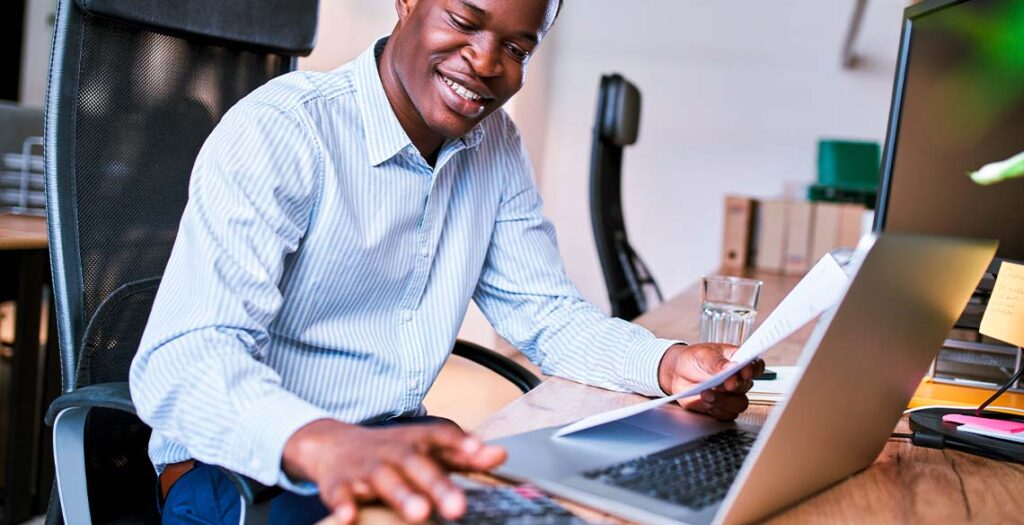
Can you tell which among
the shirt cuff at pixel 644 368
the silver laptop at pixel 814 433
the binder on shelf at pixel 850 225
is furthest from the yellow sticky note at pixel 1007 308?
the binder on shelf at pixel 850 225

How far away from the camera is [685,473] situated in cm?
76

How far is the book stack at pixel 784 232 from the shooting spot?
3.38 meters

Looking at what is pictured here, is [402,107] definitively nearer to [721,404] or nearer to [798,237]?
[721,404]

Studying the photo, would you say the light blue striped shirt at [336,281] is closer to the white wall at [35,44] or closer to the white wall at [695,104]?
the white wall at [695,104]

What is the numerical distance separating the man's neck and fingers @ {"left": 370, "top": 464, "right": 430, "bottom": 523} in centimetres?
65

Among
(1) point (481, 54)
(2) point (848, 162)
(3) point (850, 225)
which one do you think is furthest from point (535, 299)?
(2) point (848, 162)

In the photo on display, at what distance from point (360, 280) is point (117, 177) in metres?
0.36

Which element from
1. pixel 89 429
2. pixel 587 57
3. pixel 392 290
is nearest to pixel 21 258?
pixel 89 429

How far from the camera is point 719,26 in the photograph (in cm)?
505

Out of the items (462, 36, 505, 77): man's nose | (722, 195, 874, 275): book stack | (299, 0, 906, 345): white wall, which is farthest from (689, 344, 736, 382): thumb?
(299, 0, 906, 345): white wall

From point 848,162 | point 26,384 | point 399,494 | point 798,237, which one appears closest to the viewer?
point 399,494

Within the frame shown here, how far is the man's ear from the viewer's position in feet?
3.95

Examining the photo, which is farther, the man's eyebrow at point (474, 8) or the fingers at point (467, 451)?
the man's eyebrow at point (474, 8)

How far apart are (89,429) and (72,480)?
4.5 inches
